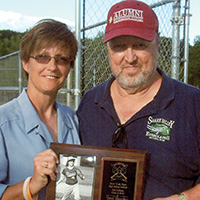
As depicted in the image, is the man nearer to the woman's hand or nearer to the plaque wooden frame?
the plaque wooden frame

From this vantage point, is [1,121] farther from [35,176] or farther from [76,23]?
[76,23]

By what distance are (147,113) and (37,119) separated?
789 millimetres

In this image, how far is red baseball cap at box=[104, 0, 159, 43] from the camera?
2.28 meters

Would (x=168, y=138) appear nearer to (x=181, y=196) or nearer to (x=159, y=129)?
(x=159, y=129)

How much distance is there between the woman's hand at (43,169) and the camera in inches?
70.7

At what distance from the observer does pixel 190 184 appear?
223cm

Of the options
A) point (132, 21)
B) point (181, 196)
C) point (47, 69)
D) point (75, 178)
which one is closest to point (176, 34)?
point (132, 21)

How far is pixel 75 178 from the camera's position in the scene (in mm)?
1912

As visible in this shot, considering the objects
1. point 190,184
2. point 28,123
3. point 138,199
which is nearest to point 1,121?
point 28,123

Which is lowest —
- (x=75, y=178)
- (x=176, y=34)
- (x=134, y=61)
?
(x=75, y=178)

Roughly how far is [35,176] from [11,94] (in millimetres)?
4525

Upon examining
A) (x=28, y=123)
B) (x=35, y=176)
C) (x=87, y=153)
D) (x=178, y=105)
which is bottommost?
(x=35, y=176)

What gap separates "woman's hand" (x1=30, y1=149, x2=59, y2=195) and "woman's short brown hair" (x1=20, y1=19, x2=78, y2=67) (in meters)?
0.77

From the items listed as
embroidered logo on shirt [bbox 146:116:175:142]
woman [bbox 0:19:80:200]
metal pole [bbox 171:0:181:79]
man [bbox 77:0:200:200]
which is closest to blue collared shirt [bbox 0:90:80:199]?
woman [bbox 0:19:80:200]
